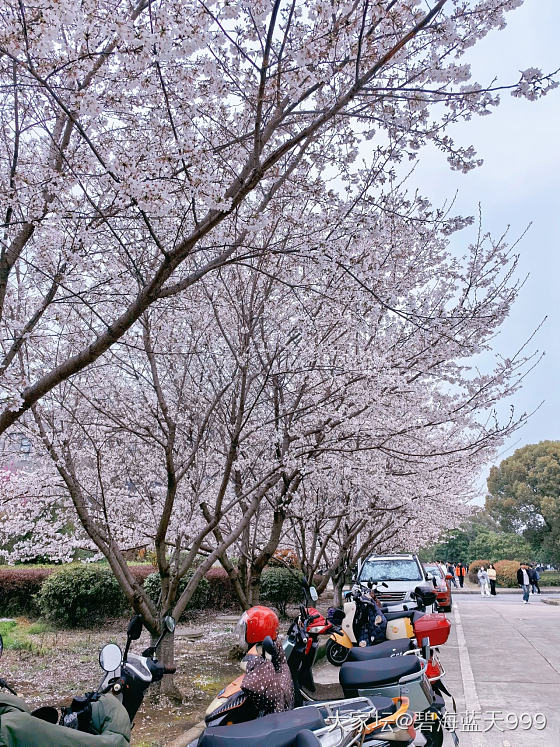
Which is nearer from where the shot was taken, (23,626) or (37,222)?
(37,222)

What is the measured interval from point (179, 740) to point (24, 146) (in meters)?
5.88

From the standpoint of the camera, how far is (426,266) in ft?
32.6

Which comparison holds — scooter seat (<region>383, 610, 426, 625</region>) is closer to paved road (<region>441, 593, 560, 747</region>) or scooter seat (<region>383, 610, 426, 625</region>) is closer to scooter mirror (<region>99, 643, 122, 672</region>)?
paved road (<region>441, 593, 560, 747</region>)

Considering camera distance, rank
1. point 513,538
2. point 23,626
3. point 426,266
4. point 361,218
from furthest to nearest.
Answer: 1. point 513,538
2. point 23,626
3. point 426,266
4. point 361,218

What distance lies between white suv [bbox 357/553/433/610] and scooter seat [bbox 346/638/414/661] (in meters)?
7.78

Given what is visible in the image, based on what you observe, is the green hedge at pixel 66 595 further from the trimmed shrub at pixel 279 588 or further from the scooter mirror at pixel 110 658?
the scooter mirror at pixel 110 658

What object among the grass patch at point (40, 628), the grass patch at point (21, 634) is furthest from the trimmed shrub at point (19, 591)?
the grass patch at point (40, 628)

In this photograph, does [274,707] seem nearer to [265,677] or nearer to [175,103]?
[265,677]

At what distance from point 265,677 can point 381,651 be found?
2646 mm

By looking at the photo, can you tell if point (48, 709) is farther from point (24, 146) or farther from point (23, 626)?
point (23, 626)

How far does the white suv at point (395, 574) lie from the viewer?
45.6ft

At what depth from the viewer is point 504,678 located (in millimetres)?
9289

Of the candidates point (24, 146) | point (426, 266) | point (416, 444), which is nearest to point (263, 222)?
point (24, 146)

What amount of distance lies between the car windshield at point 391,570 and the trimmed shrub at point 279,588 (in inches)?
100
